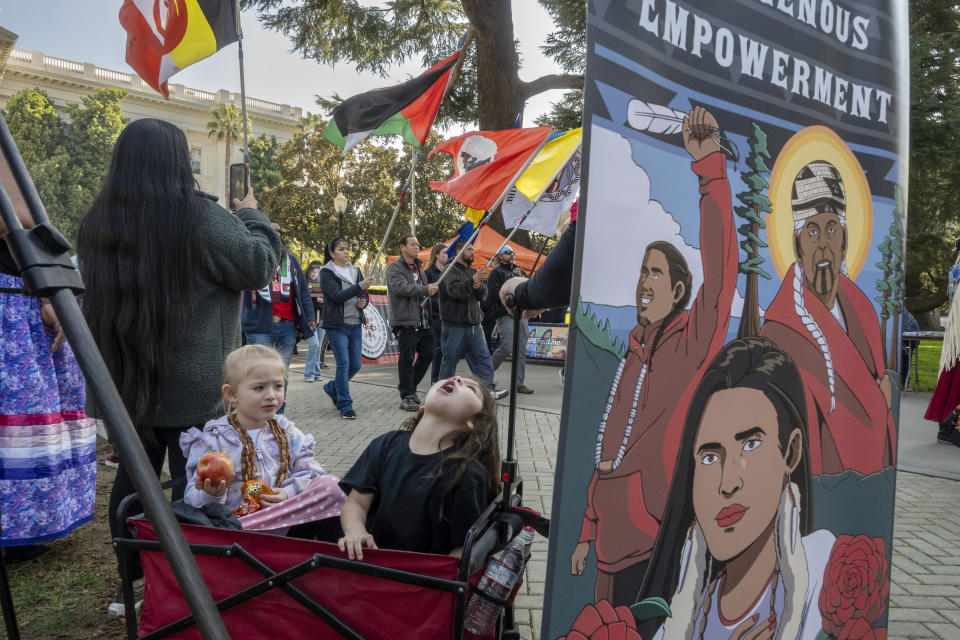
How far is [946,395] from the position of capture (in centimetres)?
650

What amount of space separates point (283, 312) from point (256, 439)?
171 inches

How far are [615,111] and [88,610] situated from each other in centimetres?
290

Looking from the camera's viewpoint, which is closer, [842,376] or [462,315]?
[842,376]

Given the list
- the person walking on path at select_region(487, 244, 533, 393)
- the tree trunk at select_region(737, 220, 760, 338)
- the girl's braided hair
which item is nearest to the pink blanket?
the girl's braided hair

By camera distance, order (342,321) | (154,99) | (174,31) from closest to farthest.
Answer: (174,31) → (342,321) → (154,99)

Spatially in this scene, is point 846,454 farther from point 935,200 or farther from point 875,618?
point 935,200

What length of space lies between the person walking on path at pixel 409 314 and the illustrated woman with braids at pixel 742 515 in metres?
5.75

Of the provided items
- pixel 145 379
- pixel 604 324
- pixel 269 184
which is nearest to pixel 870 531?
pixel 604 324

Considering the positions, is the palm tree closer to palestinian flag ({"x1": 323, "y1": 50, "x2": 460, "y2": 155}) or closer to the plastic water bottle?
palestinian flag ({"x1": 323, "y1": 50, "x2": 460, "y2": 155})

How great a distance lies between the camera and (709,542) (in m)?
1.65

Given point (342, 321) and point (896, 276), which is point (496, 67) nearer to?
point (342, 321)

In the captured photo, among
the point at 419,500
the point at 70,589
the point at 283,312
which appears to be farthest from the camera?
the point at 283,312

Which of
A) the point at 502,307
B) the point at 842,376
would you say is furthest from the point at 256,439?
the point at 502,307

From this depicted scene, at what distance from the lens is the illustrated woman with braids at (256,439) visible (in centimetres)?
244
